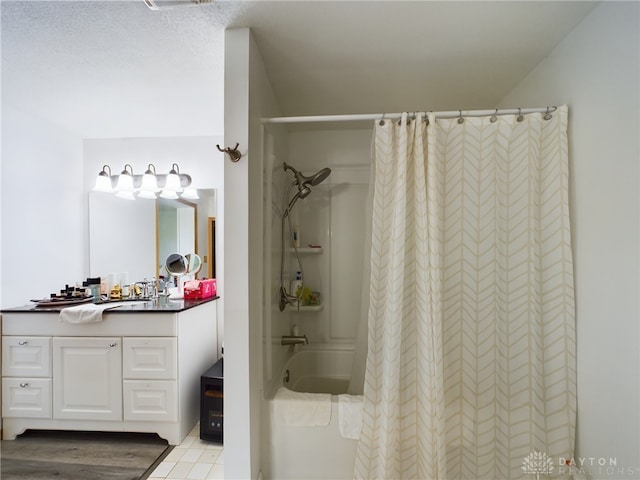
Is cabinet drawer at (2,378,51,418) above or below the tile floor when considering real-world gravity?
above

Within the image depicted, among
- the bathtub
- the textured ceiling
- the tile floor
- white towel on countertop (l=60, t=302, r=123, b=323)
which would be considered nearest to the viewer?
the textured ceiling

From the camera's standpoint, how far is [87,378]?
2.12 m

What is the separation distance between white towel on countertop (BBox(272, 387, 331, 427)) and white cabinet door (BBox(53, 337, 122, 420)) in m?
1.30

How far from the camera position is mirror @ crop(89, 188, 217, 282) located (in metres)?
2.82

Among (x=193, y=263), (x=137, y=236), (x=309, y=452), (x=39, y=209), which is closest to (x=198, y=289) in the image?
(x=193, y=263)

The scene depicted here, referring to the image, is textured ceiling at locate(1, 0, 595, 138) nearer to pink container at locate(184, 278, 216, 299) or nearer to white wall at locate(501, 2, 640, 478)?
white wall at locate(501, 2, 640, 478)

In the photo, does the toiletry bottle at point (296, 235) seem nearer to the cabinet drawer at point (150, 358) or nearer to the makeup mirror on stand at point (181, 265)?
the makeup mirror on stand at point (181, 265)

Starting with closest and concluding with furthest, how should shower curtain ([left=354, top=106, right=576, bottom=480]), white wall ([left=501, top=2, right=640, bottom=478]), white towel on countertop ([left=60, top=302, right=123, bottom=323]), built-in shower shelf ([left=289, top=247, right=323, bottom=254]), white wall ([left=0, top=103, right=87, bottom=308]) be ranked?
white wall ([left=501, top=2, right=640, bottom=478]), shower curtain ([left=354, top=106, right=576, bottom=480]), white towel on countertop ([left=60, top=302, right=123, bottom=323]), white wall ([left=0, top=103, right=87, bottom=308]), built-in shower shelf ([left=289, top=247, right=323, bottom=254])

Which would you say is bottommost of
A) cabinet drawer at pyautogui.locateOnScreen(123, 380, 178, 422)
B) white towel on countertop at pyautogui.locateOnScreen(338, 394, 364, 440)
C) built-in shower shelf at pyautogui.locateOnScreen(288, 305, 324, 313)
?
cabinet drawer at pyautogui.locateOnScreen(123, 380, 178, 422)

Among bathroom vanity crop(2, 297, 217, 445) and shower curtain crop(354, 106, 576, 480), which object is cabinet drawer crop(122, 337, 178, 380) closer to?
bathroom vanity crop(2, 297, 217, 445)

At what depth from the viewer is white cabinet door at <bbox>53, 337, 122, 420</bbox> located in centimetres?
211

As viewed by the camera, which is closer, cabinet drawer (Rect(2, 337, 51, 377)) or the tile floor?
the tile floor

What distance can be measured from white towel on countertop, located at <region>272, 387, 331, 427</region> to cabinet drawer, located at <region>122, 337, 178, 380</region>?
0.95m

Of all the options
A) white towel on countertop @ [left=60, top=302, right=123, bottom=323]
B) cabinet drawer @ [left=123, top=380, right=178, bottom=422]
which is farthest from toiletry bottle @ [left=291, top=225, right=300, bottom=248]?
white towel on countertop @ [left=60, top=302, right=123, bottom=323]
